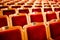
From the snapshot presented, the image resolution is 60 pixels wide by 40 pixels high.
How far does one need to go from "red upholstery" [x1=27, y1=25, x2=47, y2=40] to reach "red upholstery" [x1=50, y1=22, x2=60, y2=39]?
94 millimetres

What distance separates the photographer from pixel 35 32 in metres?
0.98

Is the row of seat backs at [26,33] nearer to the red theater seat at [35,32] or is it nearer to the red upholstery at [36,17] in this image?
the red theater seat at [35,32]

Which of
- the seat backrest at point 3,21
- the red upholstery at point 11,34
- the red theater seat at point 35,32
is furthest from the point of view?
the seat backrest at point 3,21

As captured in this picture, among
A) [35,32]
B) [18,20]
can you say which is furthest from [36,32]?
[18,20]

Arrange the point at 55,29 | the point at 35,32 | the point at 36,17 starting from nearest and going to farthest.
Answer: the point at 35,32, the point at 55,29, the point at 36,17

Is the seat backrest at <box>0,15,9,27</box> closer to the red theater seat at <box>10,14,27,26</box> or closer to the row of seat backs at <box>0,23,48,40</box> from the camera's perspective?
the red theater seat at <box>10,14,27,26</box>

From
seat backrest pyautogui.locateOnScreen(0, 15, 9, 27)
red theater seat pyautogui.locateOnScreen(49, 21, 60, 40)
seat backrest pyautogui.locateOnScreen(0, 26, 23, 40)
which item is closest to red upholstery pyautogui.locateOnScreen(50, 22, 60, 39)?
red theater seat pyautogui.locateOnScreen(49, 21, 60, 40)

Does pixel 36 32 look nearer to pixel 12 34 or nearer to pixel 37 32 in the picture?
pixel 37 32

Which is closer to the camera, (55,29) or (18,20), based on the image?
(55,29)

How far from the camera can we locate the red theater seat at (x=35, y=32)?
958 millimetres

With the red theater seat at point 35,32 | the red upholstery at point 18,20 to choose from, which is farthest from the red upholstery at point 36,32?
the red upholstery at point 18,20

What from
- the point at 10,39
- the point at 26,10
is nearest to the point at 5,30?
the point at 10,39

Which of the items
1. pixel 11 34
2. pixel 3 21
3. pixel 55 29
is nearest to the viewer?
pixel 11 34

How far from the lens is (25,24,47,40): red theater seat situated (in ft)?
3.14
